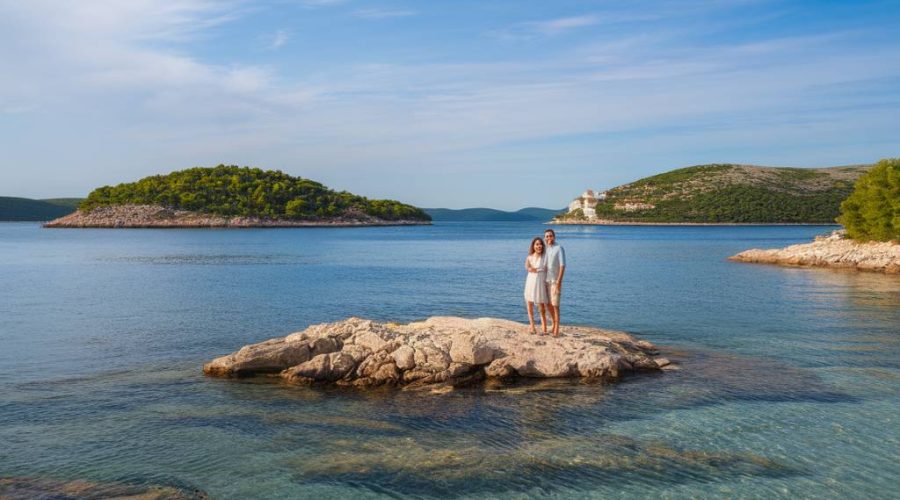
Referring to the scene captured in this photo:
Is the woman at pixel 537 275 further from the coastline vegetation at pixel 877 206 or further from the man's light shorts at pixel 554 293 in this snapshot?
the coastline vegetation at pixel 877 206

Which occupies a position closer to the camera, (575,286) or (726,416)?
(726,416)

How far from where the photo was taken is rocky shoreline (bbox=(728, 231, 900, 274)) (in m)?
49.6

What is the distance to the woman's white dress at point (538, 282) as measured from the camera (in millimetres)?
16297

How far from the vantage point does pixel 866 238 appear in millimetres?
58781

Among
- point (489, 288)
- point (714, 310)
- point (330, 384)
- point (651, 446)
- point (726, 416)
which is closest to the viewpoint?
point (651, 446)

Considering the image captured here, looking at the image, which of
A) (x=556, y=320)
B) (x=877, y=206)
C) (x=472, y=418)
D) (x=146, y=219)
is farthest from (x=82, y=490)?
(x=146, y=219)

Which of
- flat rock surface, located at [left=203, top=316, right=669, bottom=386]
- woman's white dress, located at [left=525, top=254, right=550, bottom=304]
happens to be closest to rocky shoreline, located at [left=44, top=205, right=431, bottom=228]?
flat rock surface, located at [left=203, top=316, right=669, bottom=386]

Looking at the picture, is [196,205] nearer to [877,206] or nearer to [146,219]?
[146,219]

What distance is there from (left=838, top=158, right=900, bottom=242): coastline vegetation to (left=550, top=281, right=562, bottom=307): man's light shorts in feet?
168

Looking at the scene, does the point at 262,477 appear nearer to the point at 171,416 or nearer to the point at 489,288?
the point at 171,416

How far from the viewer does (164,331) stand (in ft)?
76.1

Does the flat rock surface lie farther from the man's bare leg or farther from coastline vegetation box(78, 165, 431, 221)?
coastline vegetation box(78, 165, 431, 221)

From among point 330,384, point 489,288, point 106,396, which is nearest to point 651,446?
point 330,384

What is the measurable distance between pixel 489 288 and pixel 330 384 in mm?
23647
